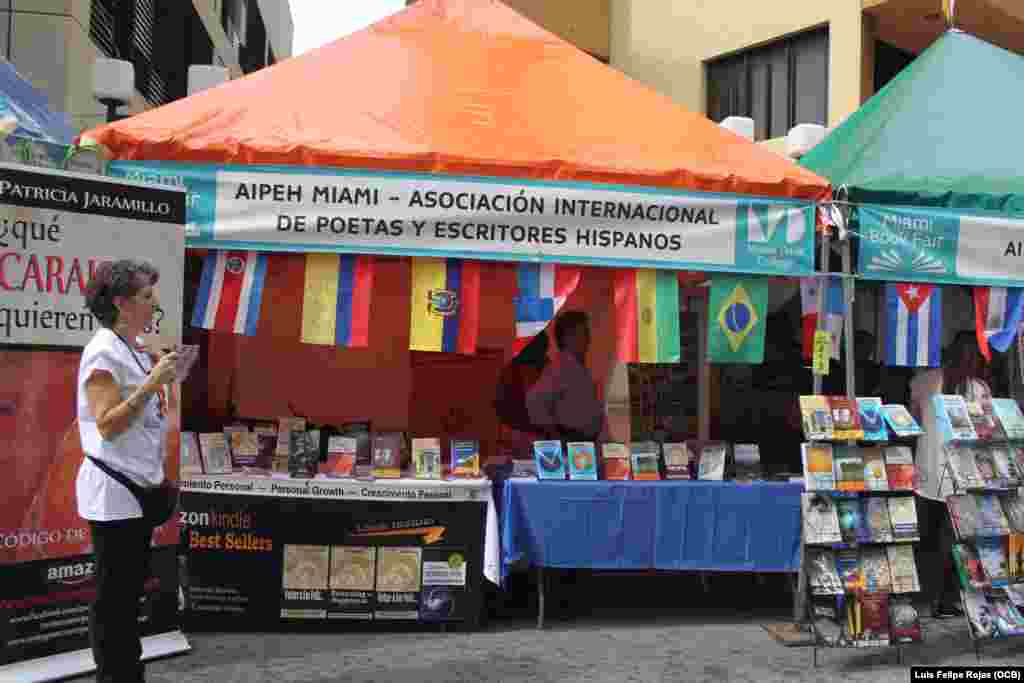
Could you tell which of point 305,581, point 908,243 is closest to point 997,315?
point 908,243

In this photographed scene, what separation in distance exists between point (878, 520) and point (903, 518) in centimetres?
14

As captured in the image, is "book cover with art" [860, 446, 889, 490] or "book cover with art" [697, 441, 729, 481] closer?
"book cover with art" [860, 446, 889, 490]

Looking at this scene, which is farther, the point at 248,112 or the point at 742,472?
the point at 742,472

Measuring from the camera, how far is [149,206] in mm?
5184

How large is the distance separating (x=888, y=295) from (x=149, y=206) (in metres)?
4.51

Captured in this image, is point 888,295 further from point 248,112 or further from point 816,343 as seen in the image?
point 248,112

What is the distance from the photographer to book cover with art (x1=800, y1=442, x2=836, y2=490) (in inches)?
211

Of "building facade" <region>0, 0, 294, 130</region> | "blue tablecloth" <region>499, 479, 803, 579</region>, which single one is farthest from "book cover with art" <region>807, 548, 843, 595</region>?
"building facade" <region>0, 0, 294, 130</region>

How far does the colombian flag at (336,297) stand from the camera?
596 cm

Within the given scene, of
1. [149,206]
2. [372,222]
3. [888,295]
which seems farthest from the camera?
[888,295]

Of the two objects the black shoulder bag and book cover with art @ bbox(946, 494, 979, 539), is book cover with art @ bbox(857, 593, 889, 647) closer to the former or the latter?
book cover with art @ bbox(946, 494, 979, 539)

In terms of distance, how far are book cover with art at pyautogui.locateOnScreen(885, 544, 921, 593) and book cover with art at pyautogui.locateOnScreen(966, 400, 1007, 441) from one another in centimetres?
79

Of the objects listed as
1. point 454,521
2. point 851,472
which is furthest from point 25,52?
point 851,472

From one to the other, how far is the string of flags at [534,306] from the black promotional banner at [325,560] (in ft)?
3.34
